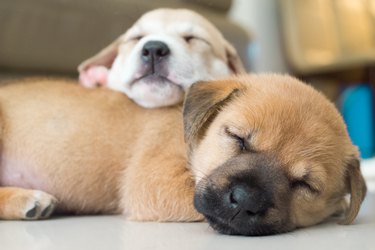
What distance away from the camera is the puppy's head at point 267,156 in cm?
157

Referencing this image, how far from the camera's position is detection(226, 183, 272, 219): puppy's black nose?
4.97 feet

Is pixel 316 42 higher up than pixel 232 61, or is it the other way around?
pixel 232 61

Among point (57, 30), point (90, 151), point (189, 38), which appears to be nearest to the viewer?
point (90, 151)

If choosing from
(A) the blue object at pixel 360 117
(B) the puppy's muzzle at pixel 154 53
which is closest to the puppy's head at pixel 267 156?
(B) the puppy's muzzle at pixel 154 53

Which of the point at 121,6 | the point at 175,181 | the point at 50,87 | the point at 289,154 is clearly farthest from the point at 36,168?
the point at 121,6

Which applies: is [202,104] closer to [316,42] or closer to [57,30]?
[57,30]

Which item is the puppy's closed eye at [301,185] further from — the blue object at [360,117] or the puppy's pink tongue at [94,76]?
the blue object at [360,117]

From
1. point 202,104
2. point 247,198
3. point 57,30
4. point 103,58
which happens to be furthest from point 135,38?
point 247,198

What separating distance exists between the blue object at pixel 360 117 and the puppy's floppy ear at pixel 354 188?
169 inches

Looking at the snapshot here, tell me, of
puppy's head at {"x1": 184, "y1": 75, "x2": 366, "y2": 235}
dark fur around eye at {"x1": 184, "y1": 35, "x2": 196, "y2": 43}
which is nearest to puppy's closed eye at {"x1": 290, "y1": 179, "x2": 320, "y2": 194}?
puppy's head at {"x1": 184, "y1": 75, "x2": 366, "y2": 235}

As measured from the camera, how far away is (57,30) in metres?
3.47

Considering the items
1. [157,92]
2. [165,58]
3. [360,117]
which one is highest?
[165,58]

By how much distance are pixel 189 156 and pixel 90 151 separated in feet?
1.30

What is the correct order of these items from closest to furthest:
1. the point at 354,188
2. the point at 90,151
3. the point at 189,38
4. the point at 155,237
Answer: the point at 155,237 < the point at 354,188 < the point at 90,151 < the point at 189,38
